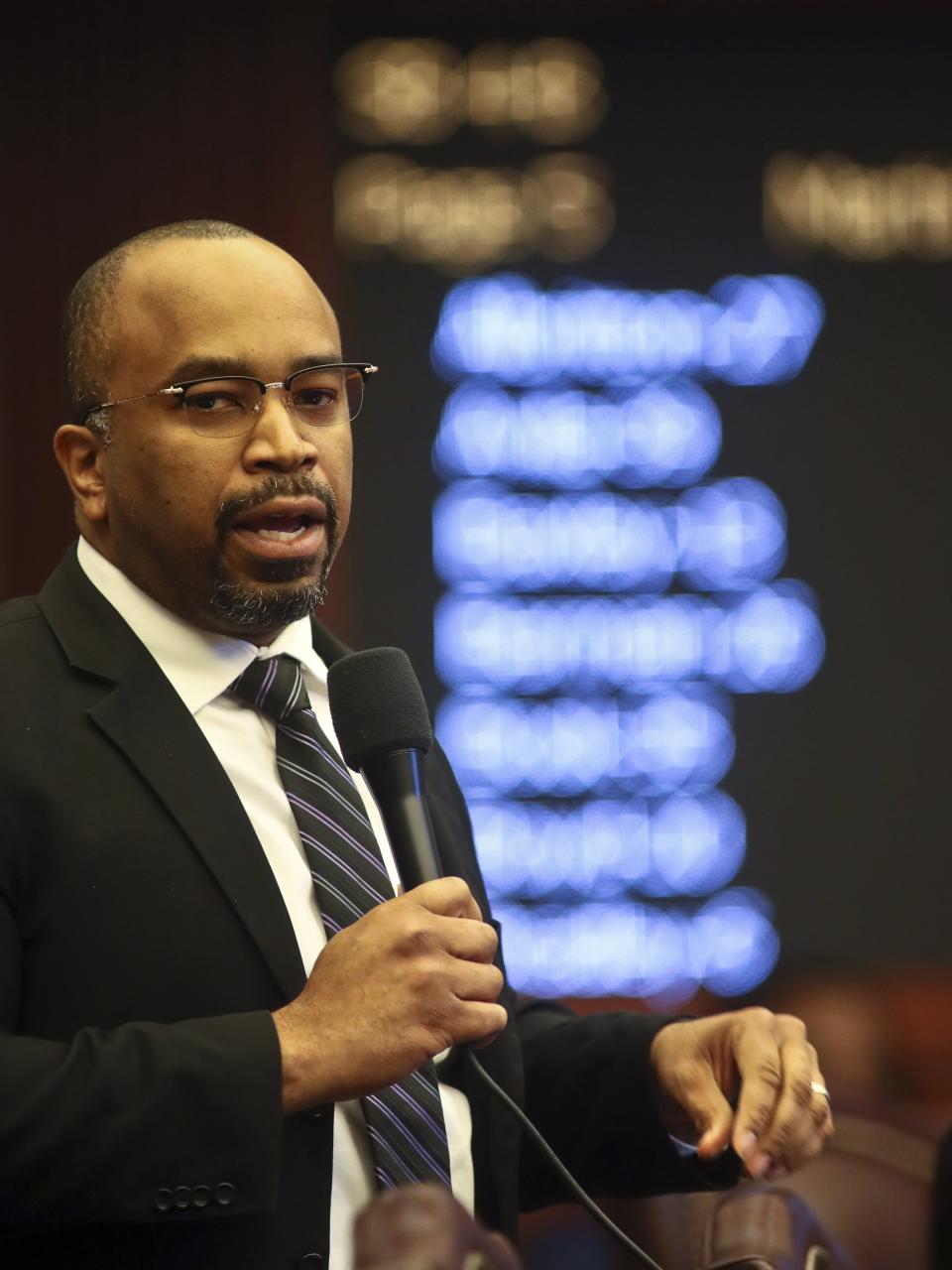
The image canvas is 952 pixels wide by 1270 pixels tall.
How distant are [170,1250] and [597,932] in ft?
10.2

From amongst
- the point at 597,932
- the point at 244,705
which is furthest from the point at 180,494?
the point at 597,932

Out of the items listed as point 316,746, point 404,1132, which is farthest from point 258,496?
point 404,1132

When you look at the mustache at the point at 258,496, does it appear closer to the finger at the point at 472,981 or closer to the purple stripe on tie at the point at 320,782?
the purple stripe on tie at the point at 320,782

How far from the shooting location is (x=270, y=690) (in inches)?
65.3

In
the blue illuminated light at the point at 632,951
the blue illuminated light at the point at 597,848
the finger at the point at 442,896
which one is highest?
the finger at the point at 442,896

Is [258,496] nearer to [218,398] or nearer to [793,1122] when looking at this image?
[218,398]

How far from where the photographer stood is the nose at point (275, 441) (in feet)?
5.24

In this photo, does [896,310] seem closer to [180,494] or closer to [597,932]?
[597,932]

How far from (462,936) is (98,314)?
29.1 inches

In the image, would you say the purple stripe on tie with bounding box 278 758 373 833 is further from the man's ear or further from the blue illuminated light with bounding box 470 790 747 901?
the blue illuminated light with bounding box 470 790 747 901

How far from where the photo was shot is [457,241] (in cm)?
468

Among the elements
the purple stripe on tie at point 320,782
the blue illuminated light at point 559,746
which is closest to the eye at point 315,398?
the purple stripe on tie at point 320,782

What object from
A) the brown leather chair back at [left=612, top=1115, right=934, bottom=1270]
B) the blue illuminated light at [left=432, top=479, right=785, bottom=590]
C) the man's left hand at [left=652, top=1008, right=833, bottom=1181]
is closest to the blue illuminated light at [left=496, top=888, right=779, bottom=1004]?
the blue illuminated light at [left=432, top=479, right=785, bottom=590]

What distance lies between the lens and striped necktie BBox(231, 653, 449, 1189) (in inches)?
59.9
